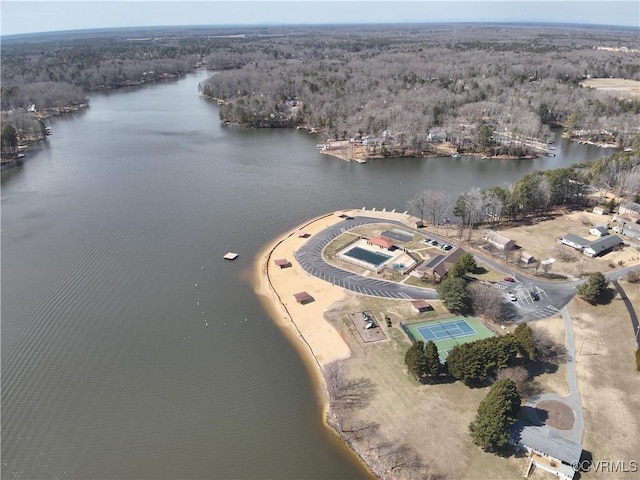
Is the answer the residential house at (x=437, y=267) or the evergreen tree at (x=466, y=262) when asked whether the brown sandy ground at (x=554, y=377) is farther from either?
the residential house at (x=437, y=267)

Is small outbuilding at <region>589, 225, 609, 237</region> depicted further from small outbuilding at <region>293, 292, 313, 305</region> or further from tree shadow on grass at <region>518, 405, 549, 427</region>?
small outbuilding at <region>293, 292, 313, 305</region>

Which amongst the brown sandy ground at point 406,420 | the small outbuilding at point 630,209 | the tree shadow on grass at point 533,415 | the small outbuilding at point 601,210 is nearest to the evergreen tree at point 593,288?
the tree shadow on grass at point 533,415

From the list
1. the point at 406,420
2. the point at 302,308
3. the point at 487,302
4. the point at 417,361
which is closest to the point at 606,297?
the point at 487,302

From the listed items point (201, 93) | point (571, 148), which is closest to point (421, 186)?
point (571, 148)

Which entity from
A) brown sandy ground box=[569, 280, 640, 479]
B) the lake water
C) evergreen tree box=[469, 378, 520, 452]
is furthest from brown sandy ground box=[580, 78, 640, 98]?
evergreen tree box=[469, 378, 520, 452]

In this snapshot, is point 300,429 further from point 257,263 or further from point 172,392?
point 257,263

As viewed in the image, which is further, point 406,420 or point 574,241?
point 574,241

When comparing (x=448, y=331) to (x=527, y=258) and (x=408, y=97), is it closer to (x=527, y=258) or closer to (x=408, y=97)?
(x=527, y=258)
